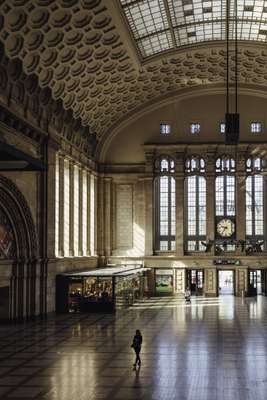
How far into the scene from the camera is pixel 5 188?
129 ft

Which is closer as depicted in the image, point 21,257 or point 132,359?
point 132,359

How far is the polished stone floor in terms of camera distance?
2130cm

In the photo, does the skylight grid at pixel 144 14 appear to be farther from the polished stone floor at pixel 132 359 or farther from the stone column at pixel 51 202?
the polished stone floor at pixel 132 359

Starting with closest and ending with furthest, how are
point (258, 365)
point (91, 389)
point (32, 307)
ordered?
point (91, 389) → point (258, 365) → point (32, 307)

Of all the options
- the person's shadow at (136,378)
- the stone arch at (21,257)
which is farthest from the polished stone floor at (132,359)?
the stone arch at (21,257)

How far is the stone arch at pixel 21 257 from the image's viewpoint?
4078 centimetres

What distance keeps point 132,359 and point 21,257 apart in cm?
1664

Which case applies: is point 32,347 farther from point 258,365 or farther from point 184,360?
point 258,365

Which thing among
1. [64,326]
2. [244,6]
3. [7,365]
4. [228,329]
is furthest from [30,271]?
[244,6]

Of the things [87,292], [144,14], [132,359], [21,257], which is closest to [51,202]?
[21,257]

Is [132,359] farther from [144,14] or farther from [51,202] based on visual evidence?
[144,14]

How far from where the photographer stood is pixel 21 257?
4212cm

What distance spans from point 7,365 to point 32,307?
1686 cm

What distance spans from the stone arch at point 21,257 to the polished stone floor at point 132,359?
6.49 feet
